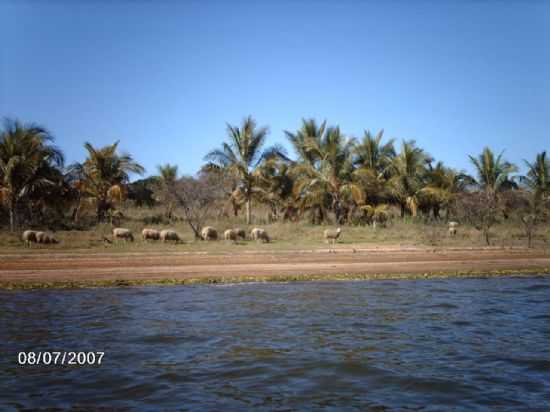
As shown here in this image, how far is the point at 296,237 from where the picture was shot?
27.3m

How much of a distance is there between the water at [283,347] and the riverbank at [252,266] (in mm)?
1048

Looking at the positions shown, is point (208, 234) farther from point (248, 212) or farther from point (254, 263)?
point (254, 263)

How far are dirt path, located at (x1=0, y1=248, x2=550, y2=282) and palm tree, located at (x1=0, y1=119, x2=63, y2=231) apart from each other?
9.11 m

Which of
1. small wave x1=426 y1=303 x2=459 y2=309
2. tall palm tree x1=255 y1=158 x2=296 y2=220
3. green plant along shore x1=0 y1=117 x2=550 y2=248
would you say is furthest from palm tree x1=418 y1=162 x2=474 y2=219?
small wave x1=426 y1=303 x2=459 y2=309

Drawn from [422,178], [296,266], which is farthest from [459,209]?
[296,266]

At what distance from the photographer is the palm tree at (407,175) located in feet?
111

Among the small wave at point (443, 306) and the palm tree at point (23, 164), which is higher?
the palm tree at point (23, 164)

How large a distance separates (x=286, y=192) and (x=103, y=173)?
39.8 feet

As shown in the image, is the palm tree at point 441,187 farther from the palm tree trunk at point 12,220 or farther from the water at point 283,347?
the palm tree trunk at point 12,220

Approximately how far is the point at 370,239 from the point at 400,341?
57.4 feet

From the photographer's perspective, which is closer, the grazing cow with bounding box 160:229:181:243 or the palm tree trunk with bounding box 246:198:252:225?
the grazing cow with bounding box 160:229:181:243

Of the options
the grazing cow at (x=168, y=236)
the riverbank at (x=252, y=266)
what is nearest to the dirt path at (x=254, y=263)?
the riverbank at (x=252, y=266)

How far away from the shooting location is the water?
6.51 meters

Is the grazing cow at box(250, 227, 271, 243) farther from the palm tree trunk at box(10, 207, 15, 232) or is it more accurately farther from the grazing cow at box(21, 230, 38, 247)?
the palm tree trunk at box(10, 207, 15, 232)
